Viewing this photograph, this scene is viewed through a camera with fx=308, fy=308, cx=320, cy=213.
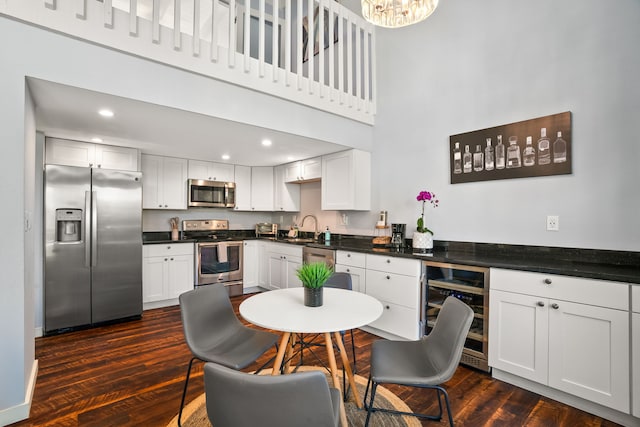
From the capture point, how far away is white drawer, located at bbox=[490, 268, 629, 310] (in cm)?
178

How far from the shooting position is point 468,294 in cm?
255

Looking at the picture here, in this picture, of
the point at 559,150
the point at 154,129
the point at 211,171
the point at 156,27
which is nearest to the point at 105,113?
the point at 154,129

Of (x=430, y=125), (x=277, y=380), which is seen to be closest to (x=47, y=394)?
(x=277, y=380)

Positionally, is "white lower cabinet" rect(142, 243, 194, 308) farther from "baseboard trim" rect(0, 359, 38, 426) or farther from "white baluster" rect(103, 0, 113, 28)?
"white baluster" rect(103, 0, 113, 28)

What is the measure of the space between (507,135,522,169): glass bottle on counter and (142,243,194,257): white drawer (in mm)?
3916

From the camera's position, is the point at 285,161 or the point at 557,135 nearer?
the point at 557,135

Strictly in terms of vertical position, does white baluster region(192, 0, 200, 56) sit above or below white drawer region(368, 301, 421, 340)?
above

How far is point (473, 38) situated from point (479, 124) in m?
0.87

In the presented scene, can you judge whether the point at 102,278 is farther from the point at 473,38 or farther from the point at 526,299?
the point at 473,38

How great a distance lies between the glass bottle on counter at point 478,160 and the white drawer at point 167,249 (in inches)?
144

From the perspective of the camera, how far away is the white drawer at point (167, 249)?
3.94 m

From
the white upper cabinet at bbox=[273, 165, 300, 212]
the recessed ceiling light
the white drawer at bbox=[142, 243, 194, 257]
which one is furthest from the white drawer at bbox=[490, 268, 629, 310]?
the white drawer at bbox=[142, 243, 194, 257]

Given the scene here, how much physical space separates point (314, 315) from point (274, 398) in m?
0.76

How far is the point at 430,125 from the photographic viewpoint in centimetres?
338
